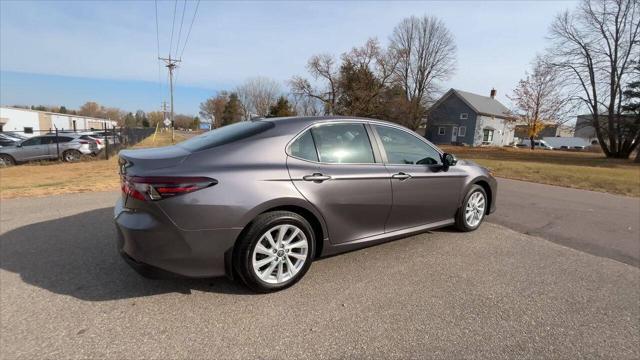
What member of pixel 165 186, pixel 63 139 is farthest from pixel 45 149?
pixel 165 186

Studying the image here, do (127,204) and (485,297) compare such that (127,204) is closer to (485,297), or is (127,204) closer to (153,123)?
(485,297)

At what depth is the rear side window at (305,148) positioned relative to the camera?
324 centimetres

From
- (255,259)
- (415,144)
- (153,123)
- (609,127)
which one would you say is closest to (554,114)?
(609,127)

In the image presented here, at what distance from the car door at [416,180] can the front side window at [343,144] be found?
0.72 ft

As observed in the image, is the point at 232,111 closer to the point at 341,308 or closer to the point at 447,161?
the point at 447,161

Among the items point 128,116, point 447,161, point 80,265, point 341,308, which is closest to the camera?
point 341,308

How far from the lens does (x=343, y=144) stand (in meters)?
3.61

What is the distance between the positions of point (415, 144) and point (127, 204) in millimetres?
3194

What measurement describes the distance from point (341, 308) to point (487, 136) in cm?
5673

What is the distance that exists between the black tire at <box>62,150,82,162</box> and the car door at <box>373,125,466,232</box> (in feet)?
56.9

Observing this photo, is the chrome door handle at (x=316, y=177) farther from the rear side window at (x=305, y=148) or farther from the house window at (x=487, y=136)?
the house window at (x=487, y=136)

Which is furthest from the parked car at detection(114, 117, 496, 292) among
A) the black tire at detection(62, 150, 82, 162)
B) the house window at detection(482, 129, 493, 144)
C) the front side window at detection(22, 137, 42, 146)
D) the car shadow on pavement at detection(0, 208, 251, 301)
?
the house window at detection(482, 129, 493, 144)

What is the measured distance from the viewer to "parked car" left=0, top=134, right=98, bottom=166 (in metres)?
15.0

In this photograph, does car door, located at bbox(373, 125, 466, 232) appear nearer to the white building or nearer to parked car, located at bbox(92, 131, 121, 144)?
parked car, located at bbox(92, 131, 121, 144)
